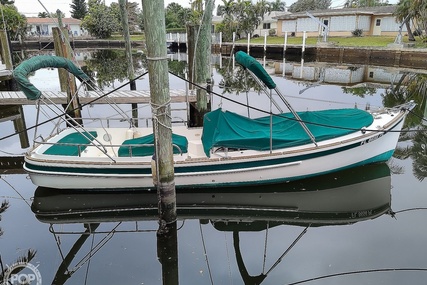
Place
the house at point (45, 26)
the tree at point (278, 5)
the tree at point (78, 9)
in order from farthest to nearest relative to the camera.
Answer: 1. the tree at point (78, 9)
2. the tree at point (278, 5)
3. the house at point (45, 26)

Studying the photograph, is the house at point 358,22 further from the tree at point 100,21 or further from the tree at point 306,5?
the tree at point 100,21

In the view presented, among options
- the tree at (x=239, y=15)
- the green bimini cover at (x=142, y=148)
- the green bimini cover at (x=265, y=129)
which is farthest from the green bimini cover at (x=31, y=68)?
the tree at (x=239, y=15)

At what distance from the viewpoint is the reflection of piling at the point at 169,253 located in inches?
216

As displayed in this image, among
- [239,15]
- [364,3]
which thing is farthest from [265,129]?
[364,3]

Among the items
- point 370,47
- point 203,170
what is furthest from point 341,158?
point 370,47

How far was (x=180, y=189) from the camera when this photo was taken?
8078mm

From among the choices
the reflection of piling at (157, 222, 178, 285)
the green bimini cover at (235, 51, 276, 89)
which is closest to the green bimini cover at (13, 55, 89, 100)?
the reflection of piling at (157, 222, 178, 285)

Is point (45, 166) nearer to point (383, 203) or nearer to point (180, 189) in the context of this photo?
point (180, 189)

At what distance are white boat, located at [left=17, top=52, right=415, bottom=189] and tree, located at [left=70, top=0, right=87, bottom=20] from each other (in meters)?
80.4

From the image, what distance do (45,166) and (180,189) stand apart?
10.1 ft

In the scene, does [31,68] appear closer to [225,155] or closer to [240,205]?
[225,155]

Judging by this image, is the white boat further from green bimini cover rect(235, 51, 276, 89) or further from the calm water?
the calm water

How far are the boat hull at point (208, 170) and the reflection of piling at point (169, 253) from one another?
1623 mm

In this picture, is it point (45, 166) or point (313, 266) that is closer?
point (313, 266)
